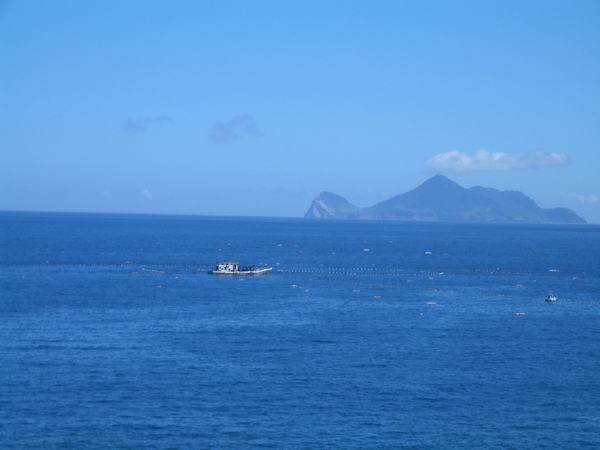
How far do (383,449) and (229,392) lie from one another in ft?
49.6

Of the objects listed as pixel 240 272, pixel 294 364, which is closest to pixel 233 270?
pixel 240 272

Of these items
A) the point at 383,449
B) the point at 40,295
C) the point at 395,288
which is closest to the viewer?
the point at 383,449

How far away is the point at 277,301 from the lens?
322 ft

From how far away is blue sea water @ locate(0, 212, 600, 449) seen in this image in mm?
48250

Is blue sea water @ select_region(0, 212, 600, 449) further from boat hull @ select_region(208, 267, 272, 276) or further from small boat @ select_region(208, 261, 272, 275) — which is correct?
small boat @ select_region(208, 261, 272, 275)

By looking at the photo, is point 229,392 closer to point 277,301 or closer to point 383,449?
point 383,449

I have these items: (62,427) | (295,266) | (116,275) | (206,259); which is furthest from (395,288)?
(62,427)

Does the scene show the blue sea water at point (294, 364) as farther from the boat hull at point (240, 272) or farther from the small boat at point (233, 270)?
the small boat at point (233, 270)

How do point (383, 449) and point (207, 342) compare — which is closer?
point (383, 449)

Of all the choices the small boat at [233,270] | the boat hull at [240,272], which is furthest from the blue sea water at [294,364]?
the small boat at [233,270]

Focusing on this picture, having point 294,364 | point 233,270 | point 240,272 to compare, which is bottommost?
point 294,364

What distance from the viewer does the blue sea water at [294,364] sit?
48250mm

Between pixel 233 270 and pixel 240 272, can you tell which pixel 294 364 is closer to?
pixel 240 272

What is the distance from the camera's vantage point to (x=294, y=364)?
208 ft
